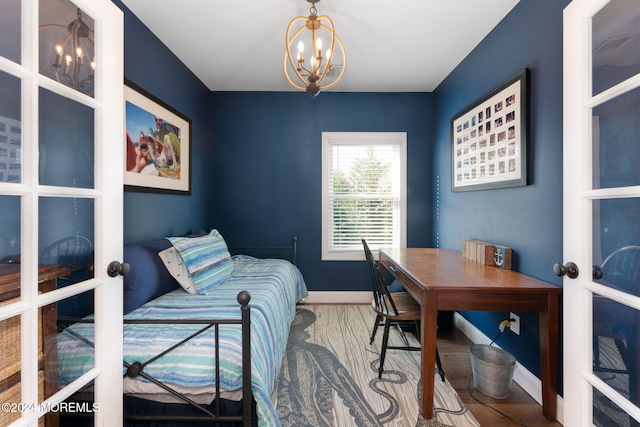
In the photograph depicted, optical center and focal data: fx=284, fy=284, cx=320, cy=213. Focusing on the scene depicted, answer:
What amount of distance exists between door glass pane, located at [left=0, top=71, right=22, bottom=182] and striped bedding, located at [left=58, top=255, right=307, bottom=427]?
1.95 feet

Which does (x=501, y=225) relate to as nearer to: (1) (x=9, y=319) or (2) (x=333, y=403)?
(2) (x=333, y=403)

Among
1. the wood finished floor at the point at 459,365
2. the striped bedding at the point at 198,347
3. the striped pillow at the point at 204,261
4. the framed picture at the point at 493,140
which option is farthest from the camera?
the striped pillow at the point at 204,261

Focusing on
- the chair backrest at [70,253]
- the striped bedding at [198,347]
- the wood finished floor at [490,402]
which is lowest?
the wood finished floor at [490,402]

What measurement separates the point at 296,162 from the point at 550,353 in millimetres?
2869

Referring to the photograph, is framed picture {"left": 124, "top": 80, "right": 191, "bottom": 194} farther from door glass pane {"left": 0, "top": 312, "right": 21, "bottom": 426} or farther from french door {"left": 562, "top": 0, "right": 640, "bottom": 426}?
french door {"left": 562, "top": 0, "right": 640, "bottom": 426}

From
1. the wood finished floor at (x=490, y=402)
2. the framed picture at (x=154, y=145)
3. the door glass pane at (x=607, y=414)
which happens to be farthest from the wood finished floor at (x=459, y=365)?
the framed picture at (x=154, y=145)

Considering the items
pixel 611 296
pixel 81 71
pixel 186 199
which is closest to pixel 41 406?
pixel 81 71

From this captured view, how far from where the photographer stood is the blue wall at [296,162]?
350 centimetres

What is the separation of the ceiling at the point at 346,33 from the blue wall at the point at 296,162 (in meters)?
0.36

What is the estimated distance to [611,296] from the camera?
104cm

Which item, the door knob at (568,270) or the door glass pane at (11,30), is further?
the door knob at (568,270)

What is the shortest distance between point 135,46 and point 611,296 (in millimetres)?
3119

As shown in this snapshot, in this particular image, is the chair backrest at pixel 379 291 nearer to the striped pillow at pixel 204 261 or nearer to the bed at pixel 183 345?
the bed at pixel 183 345

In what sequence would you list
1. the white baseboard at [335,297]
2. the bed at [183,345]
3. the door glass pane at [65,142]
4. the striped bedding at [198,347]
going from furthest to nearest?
the white baseboard at [335,297]
the bed at [183,345]
the striped bedding at [198,347]
the door glass pane at [65,142]
